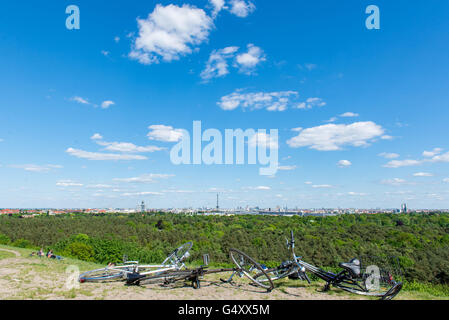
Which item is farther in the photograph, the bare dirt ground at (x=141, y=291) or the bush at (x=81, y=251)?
the bush at (x=81, y=251)

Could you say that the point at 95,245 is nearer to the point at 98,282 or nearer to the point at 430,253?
the point at 98,282

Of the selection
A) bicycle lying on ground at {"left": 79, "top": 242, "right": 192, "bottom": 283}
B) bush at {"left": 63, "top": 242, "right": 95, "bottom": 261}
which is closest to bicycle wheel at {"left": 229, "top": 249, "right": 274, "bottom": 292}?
bicycle lying on ground at {"left": 79, "top": 242, "right": 192, "bottom": 283}

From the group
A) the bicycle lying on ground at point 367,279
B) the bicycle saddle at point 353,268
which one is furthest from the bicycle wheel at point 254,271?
the bicycle saddle at point 353,268

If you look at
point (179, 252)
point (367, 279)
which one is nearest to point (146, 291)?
point (179, 252)

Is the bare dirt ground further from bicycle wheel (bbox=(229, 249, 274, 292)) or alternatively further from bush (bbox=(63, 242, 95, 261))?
bush (bbox=(63, 242, 95, 261))

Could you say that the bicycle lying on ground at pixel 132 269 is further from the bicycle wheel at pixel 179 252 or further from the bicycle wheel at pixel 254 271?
the bicycle wheel at pixel 254 271

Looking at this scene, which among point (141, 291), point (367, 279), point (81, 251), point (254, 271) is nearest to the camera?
point (367, 279)

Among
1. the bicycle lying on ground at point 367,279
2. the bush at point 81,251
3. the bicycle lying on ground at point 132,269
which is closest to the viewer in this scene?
the bicycle lying on ground at point 367,279

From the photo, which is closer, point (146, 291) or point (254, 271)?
point (146, 291)

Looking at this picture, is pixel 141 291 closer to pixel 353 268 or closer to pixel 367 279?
pixel 353 268

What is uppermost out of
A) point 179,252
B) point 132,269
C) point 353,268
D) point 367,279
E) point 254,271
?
point 353,268

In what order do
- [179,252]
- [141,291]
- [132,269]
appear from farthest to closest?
[179,252] < [132,269] < [141,291]
